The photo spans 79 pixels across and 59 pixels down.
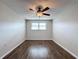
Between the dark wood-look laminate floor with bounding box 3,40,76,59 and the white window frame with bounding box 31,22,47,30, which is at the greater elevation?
the white window frame with bounding box 31,22,47,30

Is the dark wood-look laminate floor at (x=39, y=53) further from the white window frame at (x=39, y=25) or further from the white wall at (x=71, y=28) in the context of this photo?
the white window frame at (x=39, y=25)

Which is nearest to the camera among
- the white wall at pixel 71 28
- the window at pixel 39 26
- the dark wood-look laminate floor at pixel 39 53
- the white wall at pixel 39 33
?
the white wall at pixel 71 28

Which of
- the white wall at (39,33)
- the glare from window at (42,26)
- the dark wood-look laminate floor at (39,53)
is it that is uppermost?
the glare from window at (42,26)

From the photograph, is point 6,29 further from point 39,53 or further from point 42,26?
point 42,26

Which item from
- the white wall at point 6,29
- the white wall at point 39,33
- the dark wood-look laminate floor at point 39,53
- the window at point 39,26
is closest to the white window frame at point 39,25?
the window at point 39,26

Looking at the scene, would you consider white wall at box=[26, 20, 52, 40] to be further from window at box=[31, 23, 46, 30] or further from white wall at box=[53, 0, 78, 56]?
white wall at box=[53, 0, 78, 56]

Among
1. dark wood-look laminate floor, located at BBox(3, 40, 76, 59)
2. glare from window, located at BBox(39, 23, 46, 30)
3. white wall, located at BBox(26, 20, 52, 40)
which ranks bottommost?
dark wood-look laminate floor, located at BBox(3, 40, 76, 59)

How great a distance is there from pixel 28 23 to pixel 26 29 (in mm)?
641

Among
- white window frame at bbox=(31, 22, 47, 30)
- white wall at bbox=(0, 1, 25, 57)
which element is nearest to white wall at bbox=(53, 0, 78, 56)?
white wall at bbox=(0, 1, 25, 57)

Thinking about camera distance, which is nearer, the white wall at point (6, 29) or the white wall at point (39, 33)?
the white wall at point (6, 29)

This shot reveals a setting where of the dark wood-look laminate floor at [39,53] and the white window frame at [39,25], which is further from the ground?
the white window frame at [39,25]

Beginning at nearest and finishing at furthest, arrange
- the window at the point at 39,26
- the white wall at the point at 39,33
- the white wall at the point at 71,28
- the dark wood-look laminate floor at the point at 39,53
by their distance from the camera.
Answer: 1. the white wall at the point at 71,28
2. the dark wood-look laminate floor at the point at 39,53
3. the white wall at the point at 39,33
4. the window at the point at 39,26

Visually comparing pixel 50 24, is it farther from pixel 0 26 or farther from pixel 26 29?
pixel 0 26

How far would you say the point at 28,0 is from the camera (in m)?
4.41
